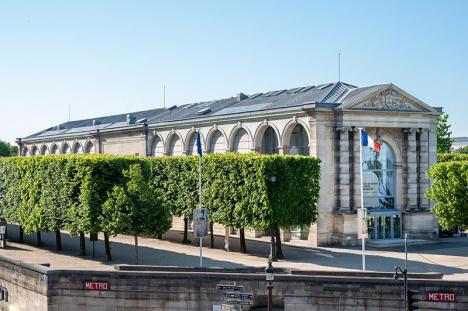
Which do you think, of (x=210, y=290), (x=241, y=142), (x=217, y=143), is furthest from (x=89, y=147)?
(x=210, y=290)

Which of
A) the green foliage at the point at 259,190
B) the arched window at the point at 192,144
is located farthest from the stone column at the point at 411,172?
the arched window at the point at 192,144

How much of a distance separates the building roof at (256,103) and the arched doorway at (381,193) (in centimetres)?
532

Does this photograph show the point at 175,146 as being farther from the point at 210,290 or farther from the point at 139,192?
the point at 210,290

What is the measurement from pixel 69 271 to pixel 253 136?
112ft

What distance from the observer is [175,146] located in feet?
262

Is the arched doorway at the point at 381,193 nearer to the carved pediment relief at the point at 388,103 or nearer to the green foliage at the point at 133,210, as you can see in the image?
the carved pediment relief at the point at 388,103

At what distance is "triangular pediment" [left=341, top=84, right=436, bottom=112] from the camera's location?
6281 cm

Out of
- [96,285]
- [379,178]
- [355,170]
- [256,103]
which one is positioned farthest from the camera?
[256,103]

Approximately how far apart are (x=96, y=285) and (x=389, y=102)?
36749 millimetres

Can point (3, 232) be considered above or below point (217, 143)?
below

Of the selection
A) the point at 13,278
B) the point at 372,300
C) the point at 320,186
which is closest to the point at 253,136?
the point at 320,186

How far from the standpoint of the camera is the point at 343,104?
204 ft

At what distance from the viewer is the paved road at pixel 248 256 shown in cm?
4900

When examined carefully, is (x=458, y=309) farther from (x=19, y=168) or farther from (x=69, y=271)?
(x=19, y=168)
